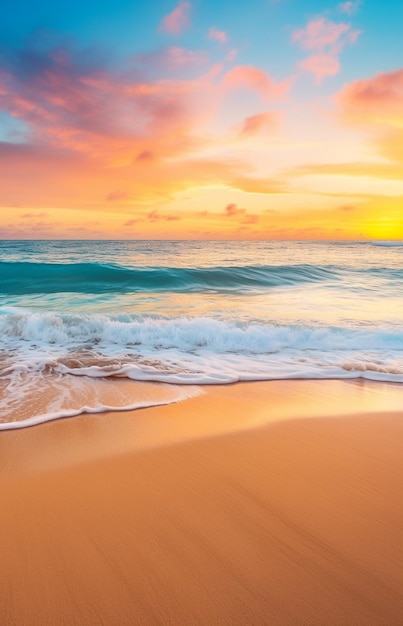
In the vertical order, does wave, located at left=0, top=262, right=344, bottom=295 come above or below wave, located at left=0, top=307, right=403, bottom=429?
above

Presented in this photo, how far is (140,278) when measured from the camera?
18047 millimetres

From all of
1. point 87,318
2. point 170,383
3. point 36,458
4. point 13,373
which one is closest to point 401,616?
point 36,458

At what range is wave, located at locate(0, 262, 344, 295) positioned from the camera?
1631 centimetres

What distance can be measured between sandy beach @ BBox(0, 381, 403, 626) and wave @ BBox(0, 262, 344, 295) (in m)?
12.4

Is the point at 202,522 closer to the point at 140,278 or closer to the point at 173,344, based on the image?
the point at 173,344

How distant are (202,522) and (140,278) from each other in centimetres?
1630

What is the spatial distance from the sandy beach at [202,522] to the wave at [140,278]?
1235 centimetres

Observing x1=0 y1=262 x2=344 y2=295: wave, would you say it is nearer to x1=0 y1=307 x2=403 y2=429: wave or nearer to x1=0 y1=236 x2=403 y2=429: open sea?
x1=0 y1=236 x2=403 y2=429: open sea

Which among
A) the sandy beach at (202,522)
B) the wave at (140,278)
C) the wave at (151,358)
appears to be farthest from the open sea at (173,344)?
the wave at (140,278)

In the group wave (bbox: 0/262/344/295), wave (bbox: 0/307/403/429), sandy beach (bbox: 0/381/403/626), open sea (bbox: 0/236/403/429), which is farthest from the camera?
wave (bbox: 0/262/344/295)

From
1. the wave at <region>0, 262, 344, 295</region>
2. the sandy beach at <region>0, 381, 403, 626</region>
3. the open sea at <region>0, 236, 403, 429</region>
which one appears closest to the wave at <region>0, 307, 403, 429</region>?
the open sea at <region>0, 236, 403, 429</region>

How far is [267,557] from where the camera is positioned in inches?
79.0

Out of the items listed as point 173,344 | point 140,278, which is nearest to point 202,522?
point 173,344

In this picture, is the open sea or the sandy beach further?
the open sea
